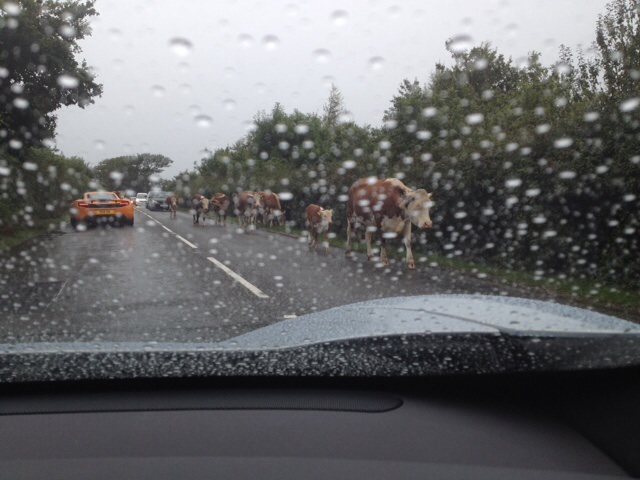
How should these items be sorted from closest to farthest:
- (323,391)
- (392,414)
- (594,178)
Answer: (392,414) → (323,391) → (594,178)

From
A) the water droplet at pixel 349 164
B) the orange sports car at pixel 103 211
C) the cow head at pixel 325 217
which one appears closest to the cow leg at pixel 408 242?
the cow head at pixel 325 217

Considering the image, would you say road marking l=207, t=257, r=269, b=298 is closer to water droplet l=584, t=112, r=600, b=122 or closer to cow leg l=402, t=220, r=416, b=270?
cow leg l=402, t=220, r=416, b=270

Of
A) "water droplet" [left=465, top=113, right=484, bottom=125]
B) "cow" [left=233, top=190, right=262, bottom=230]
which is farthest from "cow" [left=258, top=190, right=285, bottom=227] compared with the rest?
"water droplet" [left=465, top=113, right=484, bottom=125]

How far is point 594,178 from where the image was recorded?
933 cm

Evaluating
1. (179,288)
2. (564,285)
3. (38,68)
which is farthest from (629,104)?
(38,68)

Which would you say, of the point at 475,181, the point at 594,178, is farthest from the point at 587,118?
the point at 475,181

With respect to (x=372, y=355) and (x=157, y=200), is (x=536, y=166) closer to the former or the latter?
(x=372, y=355)

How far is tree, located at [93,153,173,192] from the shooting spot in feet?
57.9

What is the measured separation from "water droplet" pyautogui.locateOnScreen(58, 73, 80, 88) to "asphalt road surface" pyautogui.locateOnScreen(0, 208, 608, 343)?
7.49 metres

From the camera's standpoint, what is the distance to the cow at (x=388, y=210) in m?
12.8

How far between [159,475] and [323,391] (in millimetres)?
595

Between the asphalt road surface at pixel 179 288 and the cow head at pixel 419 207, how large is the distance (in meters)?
0.89

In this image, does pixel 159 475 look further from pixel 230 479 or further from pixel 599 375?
→ pixel 599 375

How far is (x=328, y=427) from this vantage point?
5.59ft
